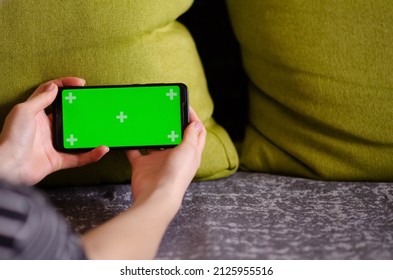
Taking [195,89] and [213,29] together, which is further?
[213,29]

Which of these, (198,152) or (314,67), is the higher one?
(314,67)

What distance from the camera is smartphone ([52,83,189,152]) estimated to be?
78 cm

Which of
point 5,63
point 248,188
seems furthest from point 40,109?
point 248,188

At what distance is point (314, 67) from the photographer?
810mm

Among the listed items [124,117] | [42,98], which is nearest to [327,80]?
[124,117]

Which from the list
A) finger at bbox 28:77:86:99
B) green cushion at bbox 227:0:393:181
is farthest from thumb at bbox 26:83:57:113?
green cushion at bbox 227:0:393:181

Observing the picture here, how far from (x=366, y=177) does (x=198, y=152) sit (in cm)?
30

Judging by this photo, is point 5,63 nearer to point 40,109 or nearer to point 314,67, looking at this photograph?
point 40,109

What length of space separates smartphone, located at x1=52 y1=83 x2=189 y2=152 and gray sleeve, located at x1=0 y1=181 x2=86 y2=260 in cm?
24

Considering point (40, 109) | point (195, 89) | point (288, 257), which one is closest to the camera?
point (288, 257)

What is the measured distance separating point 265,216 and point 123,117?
271 millimetres

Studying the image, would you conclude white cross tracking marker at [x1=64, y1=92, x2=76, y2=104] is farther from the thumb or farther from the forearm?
the forearm

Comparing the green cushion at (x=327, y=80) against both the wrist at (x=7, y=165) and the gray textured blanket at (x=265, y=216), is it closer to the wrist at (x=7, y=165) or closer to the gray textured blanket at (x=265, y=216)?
the gray textured blanket at (x=265, y=216)

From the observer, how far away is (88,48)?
777 mm
